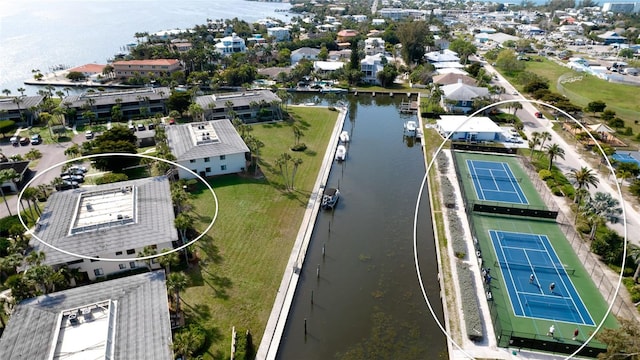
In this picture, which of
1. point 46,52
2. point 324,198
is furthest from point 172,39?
point 324,198

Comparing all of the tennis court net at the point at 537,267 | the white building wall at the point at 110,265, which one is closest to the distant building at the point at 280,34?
the white building wall at the point at 110,265

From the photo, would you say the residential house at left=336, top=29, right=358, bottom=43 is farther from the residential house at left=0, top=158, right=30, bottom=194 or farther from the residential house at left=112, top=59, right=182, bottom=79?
the residential house at left=0, top=158, right=30, bottom=194

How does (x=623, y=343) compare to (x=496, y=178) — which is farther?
(x=496, y=178)

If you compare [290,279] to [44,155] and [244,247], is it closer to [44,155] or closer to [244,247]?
[244,247]

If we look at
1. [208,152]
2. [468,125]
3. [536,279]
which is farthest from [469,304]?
[468,125]

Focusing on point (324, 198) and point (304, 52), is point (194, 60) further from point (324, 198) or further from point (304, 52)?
point (324, 198)

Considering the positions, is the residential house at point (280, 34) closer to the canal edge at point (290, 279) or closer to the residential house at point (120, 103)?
the residential house at point (120, 103)
